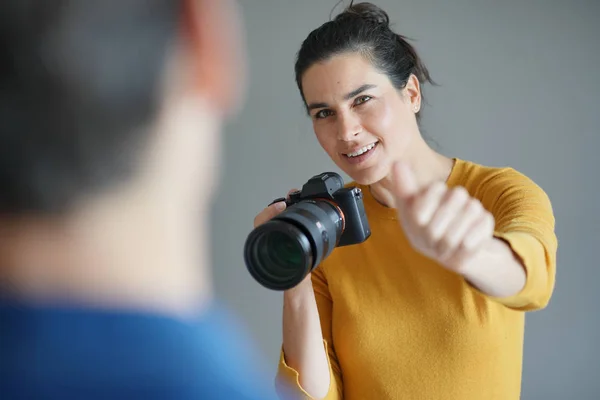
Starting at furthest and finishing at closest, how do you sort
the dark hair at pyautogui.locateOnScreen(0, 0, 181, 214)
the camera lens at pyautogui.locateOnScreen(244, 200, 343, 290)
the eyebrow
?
the eyebrow
the camera lens at pyautogui.locateOnScreen(244, 200, 343, 290)
the dark hair at pyautogui.locateOnScreen(0, 0, 181, 214)

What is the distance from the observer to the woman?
2.88 feet

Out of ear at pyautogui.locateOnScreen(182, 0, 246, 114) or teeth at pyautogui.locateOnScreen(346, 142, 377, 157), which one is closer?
ear at pyautogui.locateOnScreen(182, 0, 246, 114)

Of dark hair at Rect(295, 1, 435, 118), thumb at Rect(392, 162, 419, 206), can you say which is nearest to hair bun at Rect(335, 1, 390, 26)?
dark hair at Rect(295, 1, 435, 118)

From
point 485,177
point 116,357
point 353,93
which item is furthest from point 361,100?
point 116,357

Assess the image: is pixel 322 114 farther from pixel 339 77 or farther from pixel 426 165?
pixel 426 165

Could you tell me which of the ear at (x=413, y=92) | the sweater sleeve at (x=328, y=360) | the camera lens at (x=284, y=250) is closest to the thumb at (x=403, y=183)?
the camera lens at (x=284, y=250)

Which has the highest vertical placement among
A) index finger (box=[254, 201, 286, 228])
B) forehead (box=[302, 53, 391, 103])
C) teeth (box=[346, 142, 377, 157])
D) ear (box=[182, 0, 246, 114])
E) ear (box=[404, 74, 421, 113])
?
ear (box=[404, 74, 421, 113])

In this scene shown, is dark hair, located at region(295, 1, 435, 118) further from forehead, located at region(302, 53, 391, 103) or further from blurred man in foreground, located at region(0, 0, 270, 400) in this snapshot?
blurred man in foreground, located at region(0, 0, 270, 400)

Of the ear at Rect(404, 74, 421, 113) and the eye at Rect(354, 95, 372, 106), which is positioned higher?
the ear at Rect(404, 74, 421, 113)

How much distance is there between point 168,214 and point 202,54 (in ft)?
0.29

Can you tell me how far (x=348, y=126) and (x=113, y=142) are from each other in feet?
2.13

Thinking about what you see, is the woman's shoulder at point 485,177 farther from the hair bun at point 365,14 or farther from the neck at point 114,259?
the neck at point 114,259

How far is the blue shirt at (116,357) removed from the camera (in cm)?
28

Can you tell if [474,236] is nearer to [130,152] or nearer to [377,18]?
[130,152]
